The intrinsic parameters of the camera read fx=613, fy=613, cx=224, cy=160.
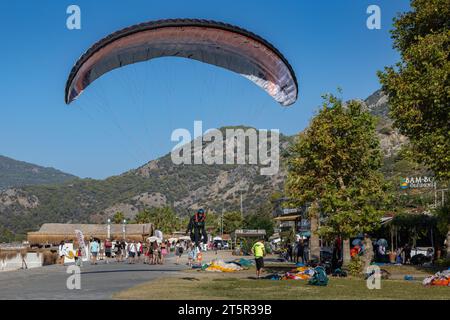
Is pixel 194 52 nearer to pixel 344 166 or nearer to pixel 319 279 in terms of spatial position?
pixel 344 166

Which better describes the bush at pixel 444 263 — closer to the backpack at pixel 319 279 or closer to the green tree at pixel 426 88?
the green tree at pixel 426 88

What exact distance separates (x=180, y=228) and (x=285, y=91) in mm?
122421

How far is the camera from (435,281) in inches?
833

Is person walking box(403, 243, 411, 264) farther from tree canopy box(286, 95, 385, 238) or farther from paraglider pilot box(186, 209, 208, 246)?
paraglider pilot box(186, 209, 208, 246)

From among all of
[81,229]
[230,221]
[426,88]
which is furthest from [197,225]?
[230,221]

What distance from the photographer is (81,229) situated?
279 ft

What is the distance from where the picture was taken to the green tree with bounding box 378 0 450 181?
82.3 ft

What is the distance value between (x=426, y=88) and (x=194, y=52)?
9.69 meters

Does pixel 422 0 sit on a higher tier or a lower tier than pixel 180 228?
higher

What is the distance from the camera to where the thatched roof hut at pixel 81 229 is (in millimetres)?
82375

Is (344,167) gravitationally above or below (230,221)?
above

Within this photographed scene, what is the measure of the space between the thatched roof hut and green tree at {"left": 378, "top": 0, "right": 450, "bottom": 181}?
58382 millimetres
